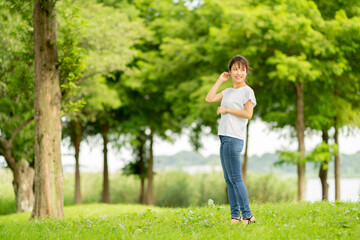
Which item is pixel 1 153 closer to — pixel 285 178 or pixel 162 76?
pixel 162 76

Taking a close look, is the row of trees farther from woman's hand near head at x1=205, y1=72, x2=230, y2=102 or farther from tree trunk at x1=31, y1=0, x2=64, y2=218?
woman's hand near head at x1=205, y1=72, x2=230, y2=102

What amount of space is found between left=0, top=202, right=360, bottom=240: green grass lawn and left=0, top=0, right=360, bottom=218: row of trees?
149 inches

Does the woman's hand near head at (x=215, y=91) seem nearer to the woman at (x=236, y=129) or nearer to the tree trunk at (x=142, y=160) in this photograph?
the woman at (x=236, y=129)

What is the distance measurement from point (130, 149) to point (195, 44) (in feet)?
27.5

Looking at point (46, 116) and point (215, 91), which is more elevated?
point (215, 91)

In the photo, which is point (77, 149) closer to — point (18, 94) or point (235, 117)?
point (18, 94)

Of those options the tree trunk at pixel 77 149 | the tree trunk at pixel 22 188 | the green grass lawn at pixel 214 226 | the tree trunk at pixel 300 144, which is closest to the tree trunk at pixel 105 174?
the tree trunk at pixel 77 149

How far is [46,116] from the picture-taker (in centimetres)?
1052

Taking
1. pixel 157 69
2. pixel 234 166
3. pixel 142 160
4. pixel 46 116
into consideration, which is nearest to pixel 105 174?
pixel 142 160

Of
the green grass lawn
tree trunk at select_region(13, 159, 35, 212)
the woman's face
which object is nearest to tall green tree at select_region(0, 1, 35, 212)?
tree trunk at select_region(13, 159, 35, 212)

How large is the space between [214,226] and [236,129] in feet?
4.93

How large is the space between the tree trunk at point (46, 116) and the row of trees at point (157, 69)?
0.08 ft

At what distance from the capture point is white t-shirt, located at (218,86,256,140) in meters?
5.83

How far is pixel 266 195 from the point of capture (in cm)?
2289
